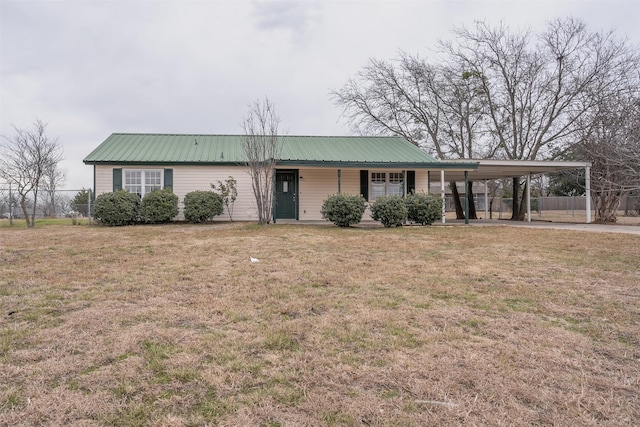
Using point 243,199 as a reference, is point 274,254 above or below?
below

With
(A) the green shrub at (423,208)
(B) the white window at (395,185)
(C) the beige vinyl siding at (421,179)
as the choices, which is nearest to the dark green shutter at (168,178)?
(B) the white window at (395,185)

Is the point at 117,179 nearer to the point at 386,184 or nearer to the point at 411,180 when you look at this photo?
the point at 386,184

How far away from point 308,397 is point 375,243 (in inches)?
259

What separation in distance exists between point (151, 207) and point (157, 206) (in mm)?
201

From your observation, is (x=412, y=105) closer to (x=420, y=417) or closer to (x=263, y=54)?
(x=263, y=54)

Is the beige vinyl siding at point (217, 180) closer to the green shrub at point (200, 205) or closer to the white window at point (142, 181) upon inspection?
the white window at point (142, 181)

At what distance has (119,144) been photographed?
15406mm

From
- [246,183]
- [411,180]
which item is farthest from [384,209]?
[246,183]

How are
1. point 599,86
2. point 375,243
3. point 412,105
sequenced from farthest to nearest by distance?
point 412,105
point 599,86
point 375,243

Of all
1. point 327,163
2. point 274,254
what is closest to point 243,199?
point 327,163

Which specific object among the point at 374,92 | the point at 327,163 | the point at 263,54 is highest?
the point at 374,92

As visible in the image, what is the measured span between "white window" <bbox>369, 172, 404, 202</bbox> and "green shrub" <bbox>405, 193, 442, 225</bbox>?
2.54 metres

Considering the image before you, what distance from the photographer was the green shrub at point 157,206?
13266 millimetres

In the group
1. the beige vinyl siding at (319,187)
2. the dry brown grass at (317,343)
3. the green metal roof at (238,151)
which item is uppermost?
the green metal roof at (238,151)
